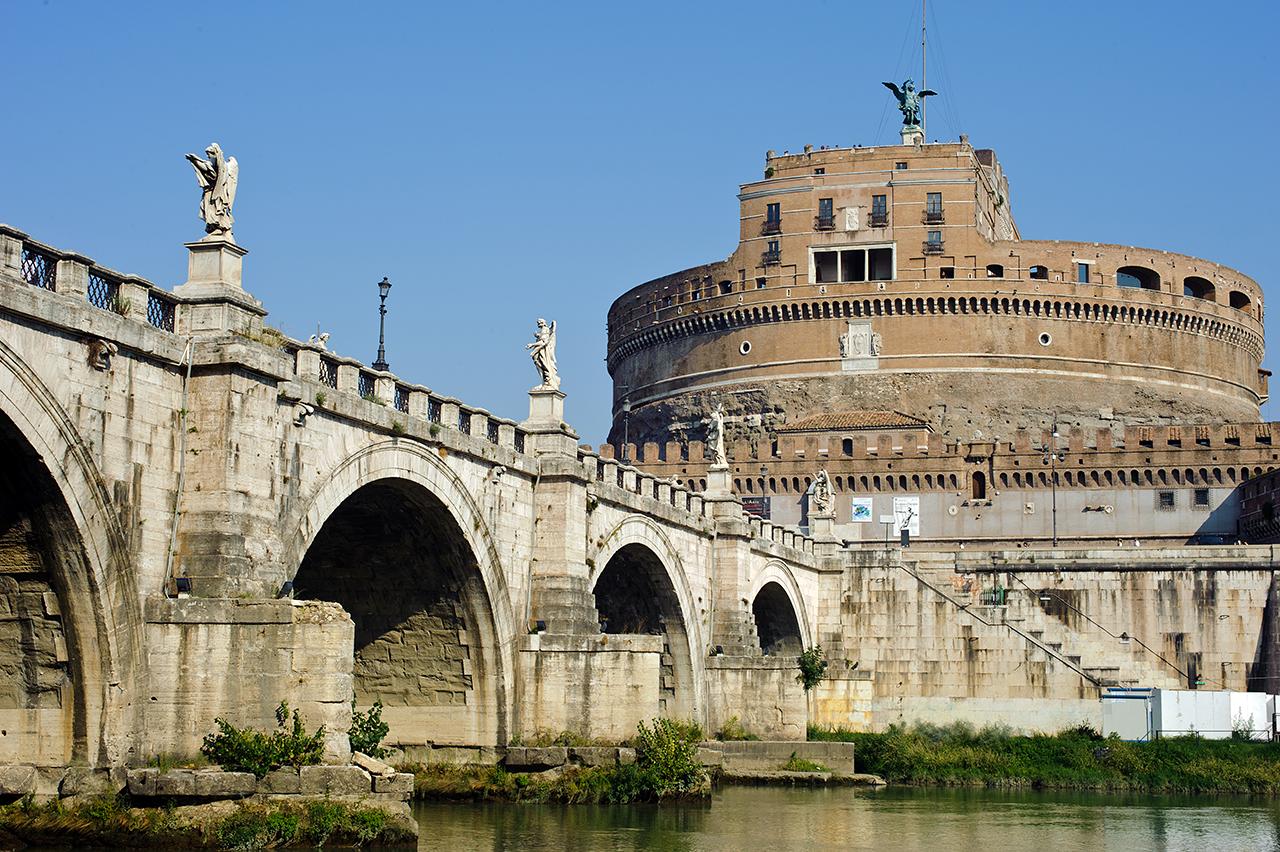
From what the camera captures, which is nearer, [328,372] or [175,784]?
[175,784]

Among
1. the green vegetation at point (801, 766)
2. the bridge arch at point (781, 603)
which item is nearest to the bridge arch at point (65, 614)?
the green vegetation at point (801, 766)

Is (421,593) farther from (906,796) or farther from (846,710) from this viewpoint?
(846,710)

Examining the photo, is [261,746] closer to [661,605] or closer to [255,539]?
[255,539]

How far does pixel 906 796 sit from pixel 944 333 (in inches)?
1758

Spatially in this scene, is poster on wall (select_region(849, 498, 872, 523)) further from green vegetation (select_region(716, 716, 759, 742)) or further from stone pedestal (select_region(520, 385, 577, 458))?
stone pedestal (select_region(520, 385, 577, 458))

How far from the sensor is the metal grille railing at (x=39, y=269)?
61.9ft

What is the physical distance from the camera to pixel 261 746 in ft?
65.9

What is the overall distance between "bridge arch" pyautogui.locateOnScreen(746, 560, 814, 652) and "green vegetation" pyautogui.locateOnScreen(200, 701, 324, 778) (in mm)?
26196

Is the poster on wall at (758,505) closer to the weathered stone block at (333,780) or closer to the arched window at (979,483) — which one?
the arched window at (979,483)

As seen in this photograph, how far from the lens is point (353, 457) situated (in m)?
25.4

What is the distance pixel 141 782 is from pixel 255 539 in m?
3.40

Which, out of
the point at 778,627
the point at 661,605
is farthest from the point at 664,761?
the point at 778,627

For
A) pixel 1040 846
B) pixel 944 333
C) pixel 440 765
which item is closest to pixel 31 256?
pixel 440 765

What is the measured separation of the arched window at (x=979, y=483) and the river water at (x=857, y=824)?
32.8 meters
